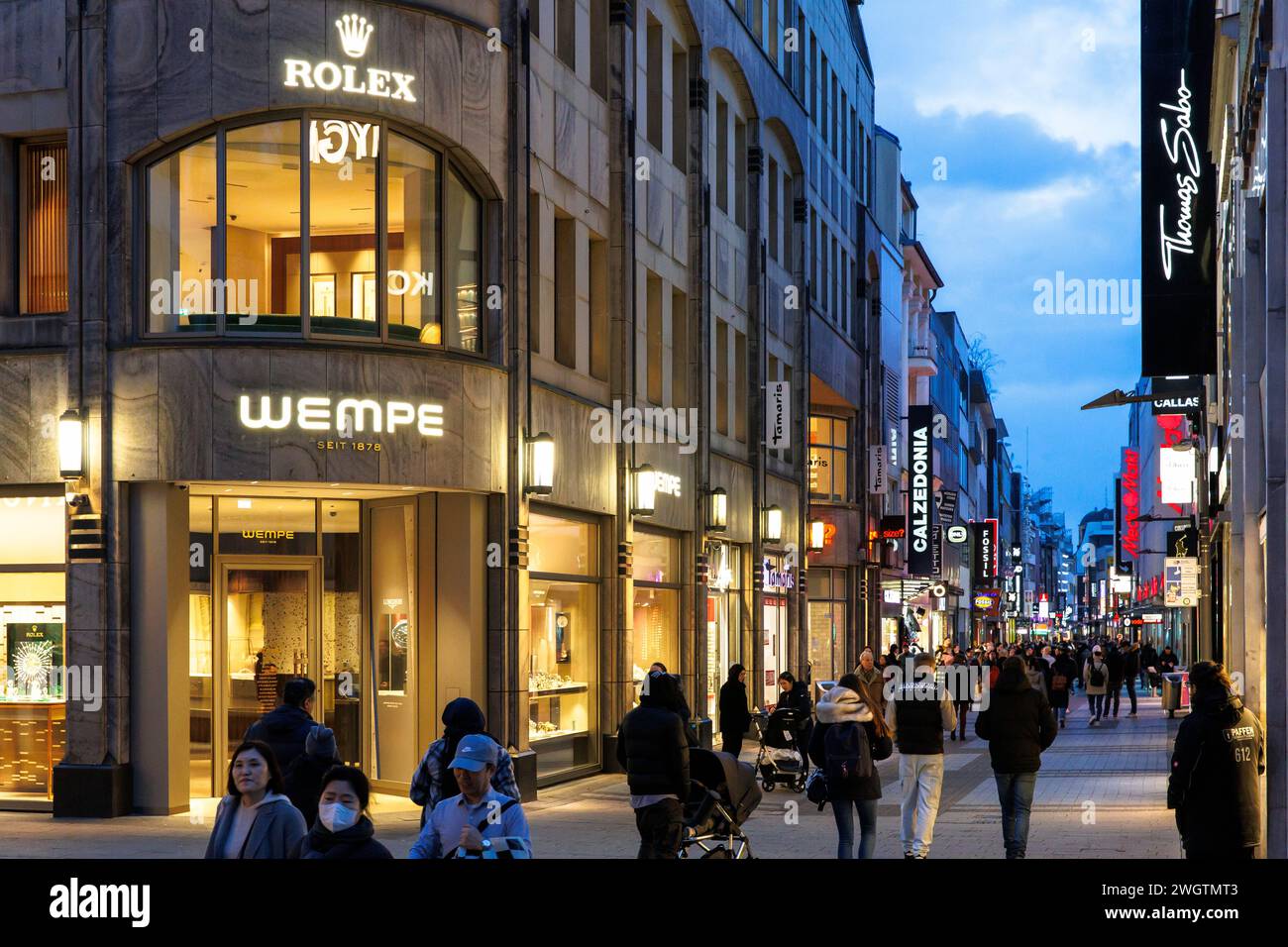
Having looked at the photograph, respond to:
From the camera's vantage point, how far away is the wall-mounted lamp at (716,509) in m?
31.0

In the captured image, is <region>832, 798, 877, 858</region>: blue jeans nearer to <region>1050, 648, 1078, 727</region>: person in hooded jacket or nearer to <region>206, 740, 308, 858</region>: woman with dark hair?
<region>206, 740, 308, 858</region>: woman with dark hair

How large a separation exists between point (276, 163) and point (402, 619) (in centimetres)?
560

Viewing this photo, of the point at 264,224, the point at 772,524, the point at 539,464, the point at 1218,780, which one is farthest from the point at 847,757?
the point at 772,524

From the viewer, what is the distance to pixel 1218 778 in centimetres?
1150

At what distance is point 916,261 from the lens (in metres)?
68.0

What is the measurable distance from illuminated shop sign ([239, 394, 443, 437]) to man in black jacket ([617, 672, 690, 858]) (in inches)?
320

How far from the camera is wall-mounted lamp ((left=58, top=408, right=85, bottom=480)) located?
19.7m

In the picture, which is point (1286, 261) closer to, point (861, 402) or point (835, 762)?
point (835, 762)

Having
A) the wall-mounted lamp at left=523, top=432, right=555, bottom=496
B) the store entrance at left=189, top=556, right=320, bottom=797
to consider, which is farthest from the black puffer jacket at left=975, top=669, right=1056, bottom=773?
the store entrance at left=189, top=556, right=320, bottom=797

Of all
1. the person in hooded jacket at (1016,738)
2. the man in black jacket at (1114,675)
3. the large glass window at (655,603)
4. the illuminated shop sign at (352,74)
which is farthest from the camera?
the man in black jacket at (1114,675)

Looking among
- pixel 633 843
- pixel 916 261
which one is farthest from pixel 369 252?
pixel 916 261

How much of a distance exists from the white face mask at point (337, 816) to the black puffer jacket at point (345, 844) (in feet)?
0.06

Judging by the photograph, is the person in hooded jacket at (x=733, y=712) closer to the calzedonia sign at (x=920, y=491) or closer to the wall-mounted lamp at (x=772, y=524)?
the wall-mounted lamp at (x=772, y=524)

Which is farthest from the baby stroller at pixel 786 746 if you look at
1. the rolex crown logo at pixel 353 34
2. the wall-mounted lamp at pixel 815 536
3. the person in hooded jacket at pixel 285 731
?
the wall-mounted lamp at pixel 815 536
